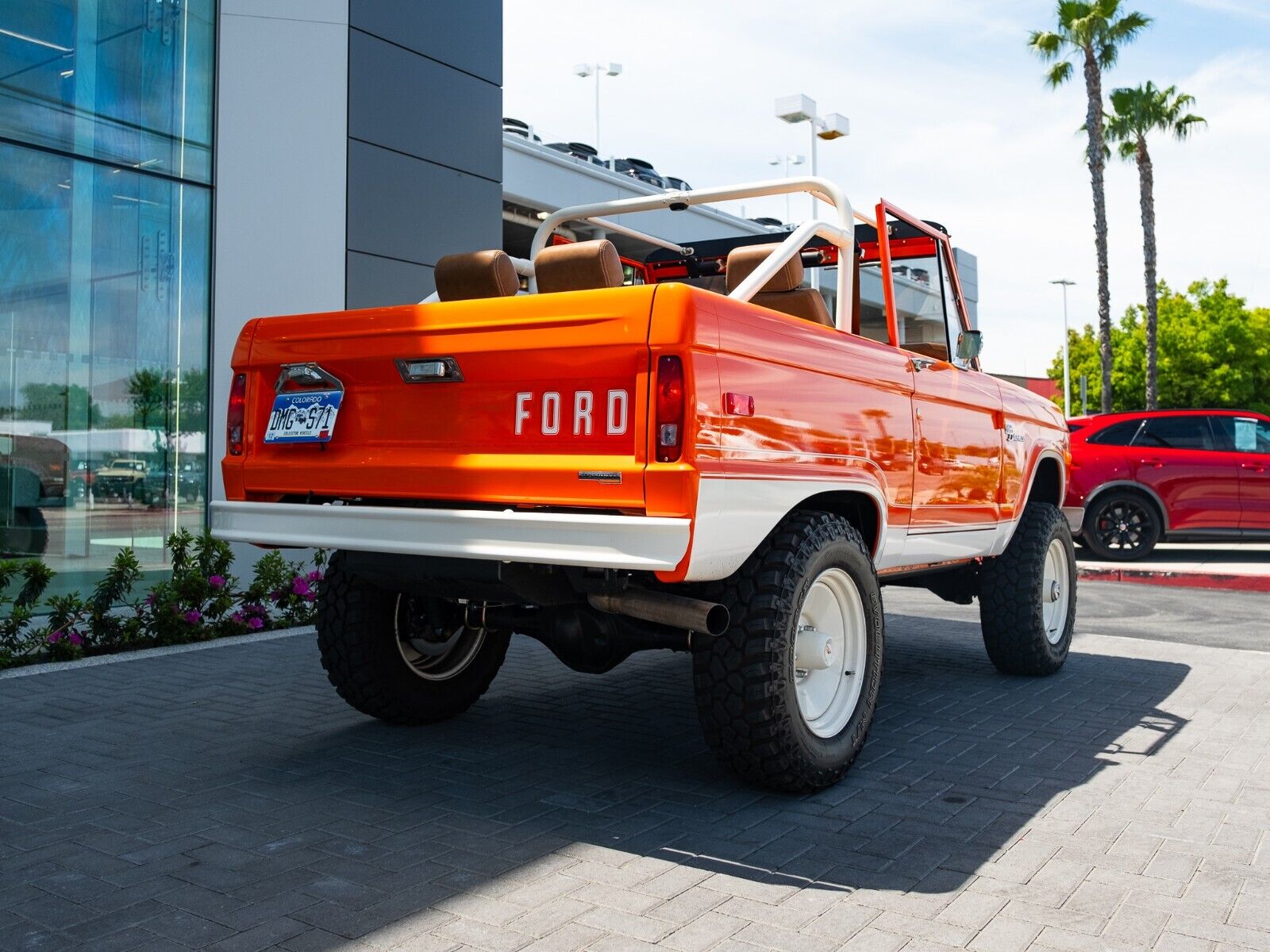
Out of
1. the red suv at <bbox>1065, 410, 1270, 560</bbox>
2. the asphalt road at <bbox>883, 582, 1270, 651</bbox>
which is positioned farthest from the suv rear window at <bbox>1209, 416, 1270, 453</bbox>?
the asphalt road at <bbox>883, 582, 1270, 651</bbox>

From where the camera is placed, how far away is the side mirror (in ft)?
19.1

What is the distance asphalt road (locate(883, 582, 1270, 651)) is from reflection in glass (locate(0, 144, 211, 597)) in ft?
20.2

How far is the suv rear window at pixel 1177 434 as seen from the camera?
550 inches

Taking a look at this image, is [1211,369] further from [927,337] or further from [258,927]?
[258,927]

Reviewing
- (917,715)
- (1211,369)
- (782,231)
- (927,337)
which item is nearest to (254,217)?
(782,231)

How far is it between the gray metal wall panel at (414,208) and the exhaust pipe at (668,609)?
7421mm

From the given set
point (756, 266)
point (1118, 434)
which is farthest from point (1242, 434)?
point (756, 266)

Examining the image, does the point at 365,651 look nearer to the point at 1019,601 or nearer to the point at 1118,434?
the point at 1019,601

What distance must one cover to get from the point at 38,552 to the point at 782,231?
5.86 m

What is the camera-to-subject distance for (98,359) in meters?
8.79

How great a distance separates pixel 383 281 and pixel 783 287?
269 inches

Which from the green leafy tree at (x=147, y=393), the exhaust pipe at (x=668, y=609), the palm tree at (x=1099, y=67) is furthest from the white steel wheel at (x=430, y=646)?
the palm tree at (x=1099, y=67)

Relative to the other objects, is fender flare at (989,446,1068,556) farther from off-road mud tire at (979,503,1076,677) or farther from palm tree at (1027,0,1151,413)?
palm tree at (1027,0,1151,413)

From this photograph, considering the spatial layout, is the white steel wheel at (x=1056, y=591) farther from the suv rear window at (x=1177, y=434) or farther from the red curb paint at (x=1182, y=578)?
the suv rear window at (x=1177, y=434)
